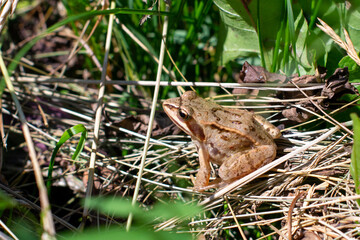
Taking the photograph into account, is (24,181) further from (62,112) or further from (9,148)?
(62,112)

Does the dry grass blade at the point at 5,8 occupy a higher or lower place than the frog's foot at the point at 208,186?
higher

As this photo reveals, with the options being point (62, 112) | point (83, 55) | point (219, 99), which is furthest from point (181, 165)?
point (83, 55)

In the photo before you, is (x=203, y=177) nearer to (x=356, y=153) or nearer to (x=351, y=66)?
(x=356, y=153)

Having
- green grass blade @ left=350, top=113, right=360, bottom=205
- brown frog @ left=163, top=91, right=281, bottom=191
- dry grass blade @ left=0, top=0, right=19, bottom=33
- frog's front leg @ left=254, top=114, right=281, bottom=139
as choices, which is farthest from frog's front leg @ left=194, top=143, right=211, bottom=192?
dry grass blade @ left=0, top=0, right=19, bottom=33

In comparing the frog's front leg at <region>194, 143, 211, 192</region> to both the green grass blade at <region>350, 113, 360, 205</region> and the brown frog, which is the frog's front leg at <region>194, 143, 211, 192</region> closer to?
the brown frog

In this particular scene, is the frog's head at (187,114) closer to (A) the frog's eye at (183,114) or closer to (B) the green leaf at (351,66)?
(A) the frog's eye at (183,114)

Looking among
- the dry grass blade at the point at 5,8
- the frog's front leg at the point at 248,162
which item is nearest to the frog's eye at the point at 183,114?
the frog's front leg at the point at 248,162

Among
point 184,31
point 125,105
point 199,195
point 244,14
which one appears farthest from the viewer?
point 184,31
